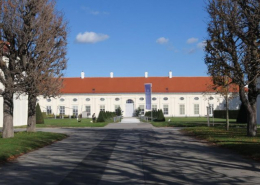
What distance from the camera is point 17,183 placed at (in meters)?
8.41

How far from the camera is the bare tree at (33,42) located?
18.0 meters

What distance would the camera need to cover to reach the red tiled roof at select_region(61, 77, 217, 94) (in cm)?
7162

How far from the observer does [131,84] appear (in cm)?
7394

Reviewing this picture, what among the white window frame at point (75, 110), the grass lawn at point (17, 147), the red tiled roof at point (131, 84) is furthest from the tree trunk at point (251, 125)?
the white window frame at point (75, 110)

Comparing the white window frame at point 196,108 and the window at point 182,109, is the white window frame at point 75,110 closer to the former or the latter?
the window at point 182,109

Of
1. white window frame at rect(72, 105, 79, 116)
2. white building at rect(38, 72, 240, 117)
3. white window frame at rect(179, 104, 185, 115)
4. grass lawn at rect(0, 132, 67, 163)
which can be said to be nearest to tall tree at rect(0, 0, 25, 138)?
grass lawn at rect(0, 132, 67, 163)

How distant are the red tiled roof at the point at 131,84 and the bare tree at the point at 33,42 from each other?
2004 inches

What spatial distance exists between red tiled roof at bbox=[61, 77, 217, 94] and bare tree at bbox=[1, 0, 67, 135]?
50913mm

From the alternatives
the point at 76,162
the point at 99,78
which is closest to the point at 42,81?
the point at 76,162

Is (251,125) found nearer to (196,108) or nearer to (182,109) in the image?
(196,108)

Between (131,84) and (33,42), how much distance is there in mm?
55055

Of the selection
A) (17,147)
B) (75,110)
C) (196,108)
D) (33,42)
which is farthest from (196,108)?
(17,147)

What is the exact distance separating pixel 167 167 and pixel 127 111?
61001 millimetres

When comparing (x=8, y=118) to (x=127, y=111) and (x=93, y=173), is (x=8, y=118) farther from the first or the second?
(x=127, y=111)
